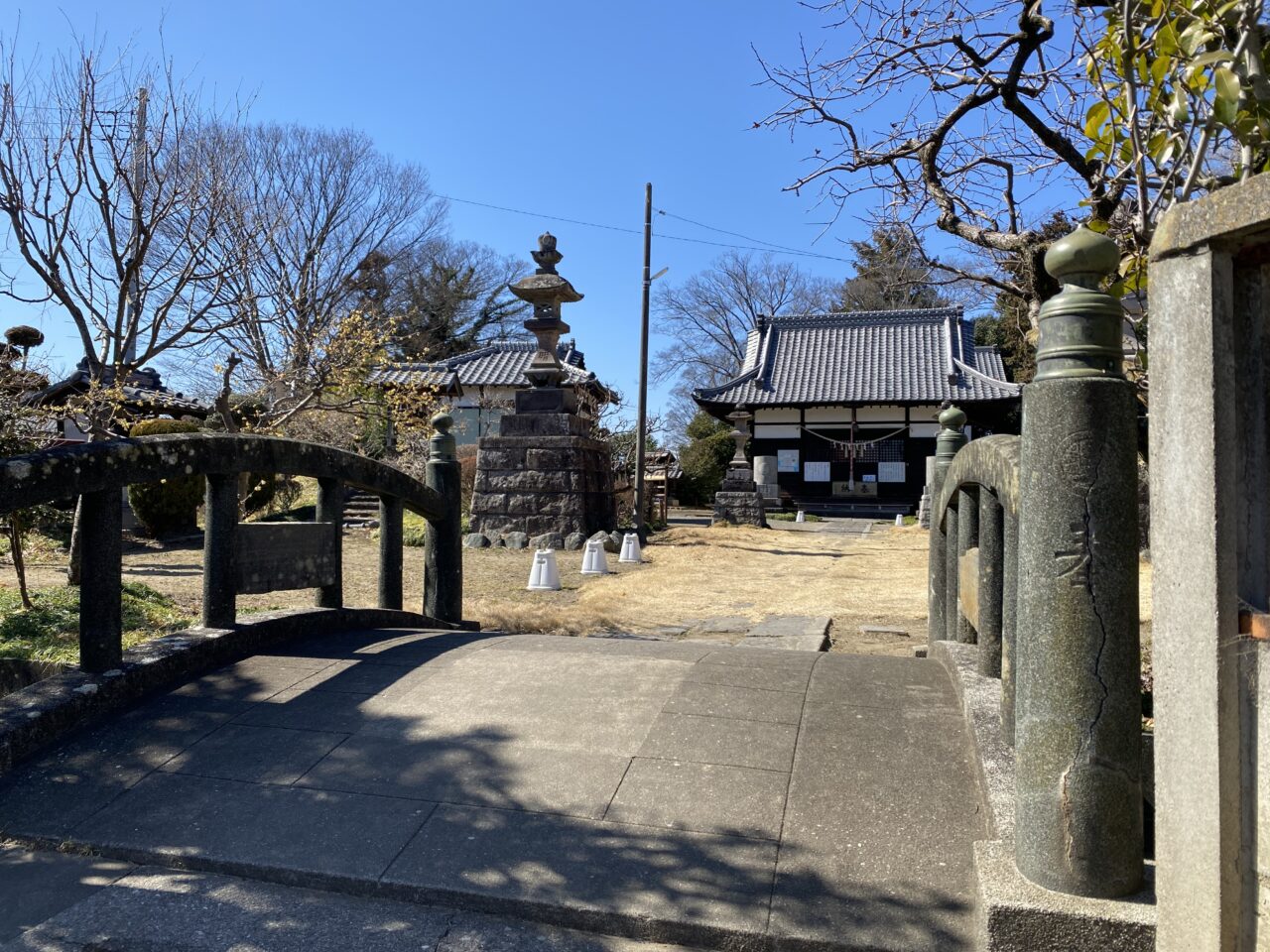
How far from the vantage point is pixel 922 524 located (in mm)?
20031

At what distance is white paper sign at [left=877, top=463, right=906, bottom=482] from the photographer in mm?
25922

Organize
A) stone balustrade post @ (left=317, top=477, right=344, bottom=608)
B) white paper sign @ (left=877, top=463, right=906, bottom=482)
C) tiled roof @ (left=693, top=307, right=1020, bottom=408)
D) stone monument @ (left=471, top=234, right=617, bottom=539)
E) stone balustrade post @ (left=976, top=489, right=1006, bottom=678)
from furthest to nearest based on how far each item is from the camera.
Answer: white paper sign @ (left=877, top=463, right=906, bottom=482) → tiled roof @ (left=693, top=307, right=1020, bottom=408) → stone monument @ (left=471, top=234, right=617, bottom=539) → stone balustrade post @ (left=317, top=477, right=344, bottom=608) → stone balustrade post @ (left=976, top=489, right=1006, bottom=678)

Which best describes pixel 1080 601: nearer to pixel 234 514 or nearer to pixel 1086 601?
pixel 1086 601

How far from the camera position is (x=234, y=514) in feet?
13.5

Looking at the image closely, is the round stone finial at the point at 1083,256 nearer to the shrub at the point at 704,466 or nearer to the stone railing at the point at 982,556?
the stone railing at the point at 982,556

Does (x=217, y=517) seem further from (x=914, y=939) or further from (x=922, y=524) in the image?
(x=922, y=524)

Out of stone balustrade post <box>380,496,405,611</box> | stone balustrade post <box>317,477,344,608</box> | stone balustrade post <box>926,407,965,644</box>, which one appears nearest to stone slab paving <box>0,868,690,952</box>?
stone balustrade post <box>317,477,344,608</box>

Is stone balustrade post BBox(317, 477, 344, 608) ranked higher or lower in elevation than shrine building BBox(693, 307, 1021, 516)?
lower

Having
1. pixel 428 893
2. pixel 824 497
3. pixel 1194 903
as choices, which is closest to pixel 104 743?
pixel 428 893

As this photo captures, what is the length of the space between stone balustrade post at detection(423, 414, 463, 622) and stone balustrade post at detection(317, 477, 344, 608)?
36.0 inches

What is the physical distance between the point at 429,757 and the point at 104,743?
3.99ft

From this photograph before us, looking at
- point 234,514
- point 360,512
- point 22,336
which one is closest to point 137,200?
point 22,336

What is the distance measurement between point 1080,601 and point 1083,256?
78 centimetres

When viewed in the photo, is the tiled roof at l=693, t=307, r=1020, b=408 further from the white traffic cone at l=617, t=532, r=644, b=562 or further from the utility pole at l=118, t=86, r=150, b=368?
the utility pole at l=118, t=86, r=150, b=368
